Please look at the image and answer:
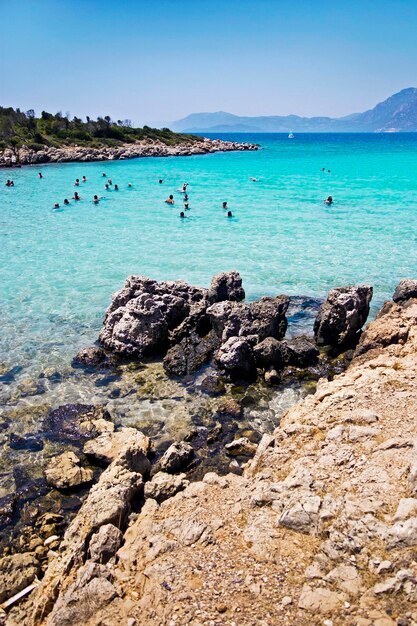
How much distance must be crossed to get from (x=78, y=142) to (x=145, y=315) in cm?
10117

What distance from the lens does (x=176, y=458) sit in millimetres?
9891

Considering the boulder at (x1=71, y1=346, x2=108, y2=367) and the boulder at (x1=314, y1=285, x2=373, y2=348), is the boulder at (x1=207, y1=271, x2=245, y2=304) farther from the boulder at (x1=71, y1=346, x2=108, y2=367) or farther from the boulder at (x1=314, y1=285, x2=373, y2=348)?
the boulder at (x1=71, y1=346, x2=108, y2=367)

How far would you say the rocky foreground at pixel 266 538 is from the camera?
5.39 m

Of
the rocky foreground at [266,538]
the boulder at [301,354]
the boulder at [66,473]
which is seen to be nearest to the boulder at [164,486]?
the rocky foreground at [266,538]

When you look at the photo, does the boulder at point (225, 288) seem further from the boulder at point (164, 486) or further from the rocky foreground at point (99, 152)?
the rocky foreground at point (99, 152)

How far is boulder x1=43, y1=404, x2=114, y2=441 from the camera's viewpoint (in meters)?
11.4

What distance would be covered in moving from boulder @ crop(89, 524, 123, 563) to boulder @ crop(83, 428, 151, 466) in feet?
8.73

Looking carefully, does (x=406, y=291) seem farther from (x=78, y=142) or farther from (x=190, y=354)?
(x=78, y=142)

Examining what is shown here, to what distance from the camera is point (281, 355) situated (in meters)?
14.1

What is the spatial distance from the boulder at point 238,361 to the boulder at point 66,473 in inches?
205

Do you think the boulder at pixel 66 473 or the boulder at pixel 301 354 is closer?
the boulder at pixel 66 473

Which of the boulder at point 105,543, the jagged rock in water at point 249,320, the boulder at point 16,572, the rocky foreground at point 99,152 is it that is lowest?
the boulder at point 16,572

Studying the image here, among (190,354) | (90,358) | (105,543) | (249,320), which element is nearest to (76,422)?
(90,358)

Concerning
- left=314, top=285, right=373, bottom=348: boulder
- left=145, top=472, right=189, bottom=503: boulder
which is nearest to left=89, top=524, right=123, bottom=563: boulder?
left=145, top=472, right=189, bottom=503: boulder
